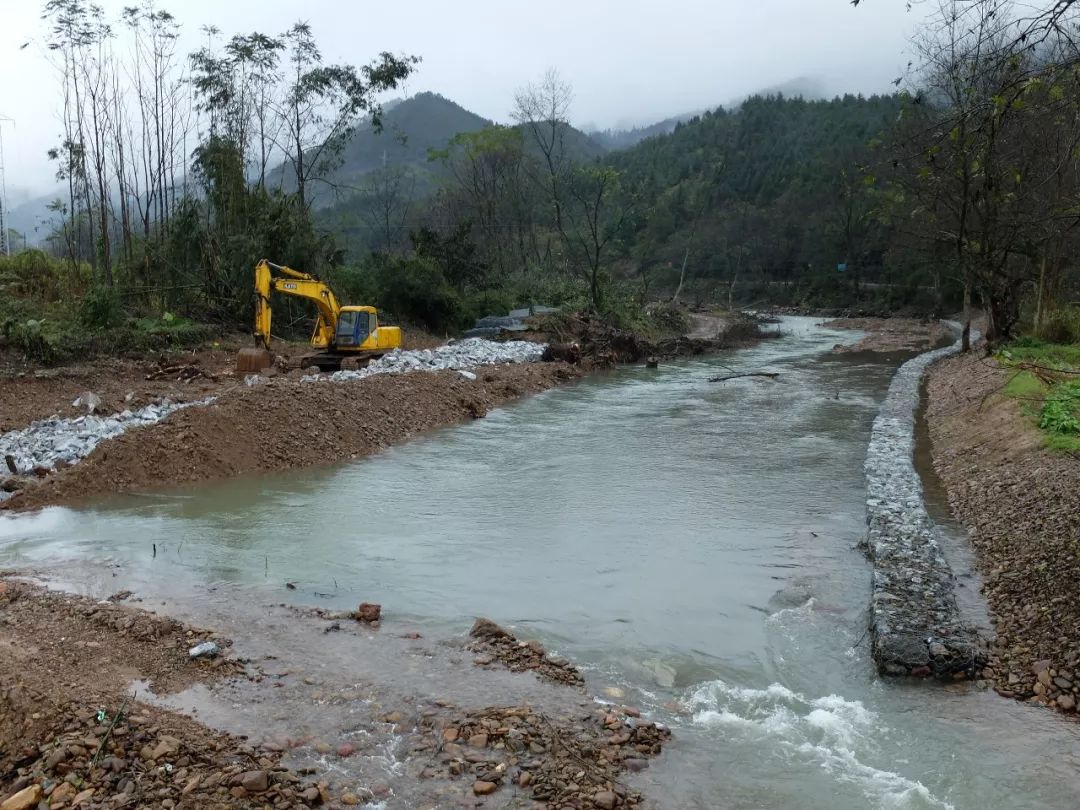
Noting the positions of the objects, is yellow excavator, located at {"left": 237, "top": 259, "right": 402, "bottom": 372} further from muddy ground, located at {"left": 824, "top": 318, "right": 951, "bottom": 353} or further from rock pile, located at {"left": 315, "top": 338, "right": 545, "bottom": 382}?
muddy ground, located at {"left": 824, "top": 318, "right": 951, "bottom": 353}

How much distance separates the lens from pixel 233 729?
475 cm

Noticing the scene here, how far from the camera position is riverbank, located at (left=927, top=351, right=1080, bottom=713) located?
5.59 m

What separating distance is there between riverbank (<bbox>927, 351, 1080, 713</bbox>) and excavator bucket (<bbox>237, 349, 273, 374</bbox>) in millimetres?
12778

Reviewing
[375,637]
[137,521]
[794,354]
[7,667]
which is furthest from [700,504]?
[794,354]

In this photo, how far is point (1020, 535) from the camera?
25.5 ft

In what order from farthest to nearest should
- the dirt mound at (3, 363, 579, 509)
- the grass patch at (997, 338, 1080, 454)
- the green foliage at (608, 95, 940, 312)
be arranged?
the green foliage at (608, 95, 940, 312), the dirt mound at (3, 363, 579, 509), the grass patch at (997, 338, 1080, 454)

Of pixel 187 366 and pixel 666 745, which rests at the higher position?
pixel 187 366

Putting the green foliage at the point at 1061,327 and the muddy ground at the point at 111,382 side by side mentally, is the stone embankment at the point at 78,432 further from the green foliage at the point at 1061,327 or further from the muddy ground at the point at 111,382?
the green foliage at the point at 1061,327

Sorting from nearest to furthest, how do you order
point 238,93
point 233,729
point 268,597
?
point 233,729 → point 268,597 → point 238,93

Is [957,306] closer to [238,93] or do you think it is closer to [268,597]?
[238,93]

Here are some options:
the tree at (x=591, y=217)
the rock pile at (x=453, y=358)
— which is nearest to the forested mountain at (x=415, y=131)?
the tree at (x=591, y=217)

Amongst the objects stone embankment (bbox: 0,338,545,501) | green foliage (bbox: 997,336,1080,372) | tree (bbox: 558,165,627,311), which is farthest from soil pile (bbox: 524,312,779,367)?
green foliage (bbox: 997,336,1080,372)

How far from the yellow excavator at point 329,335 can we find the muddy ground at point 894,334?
19297mm

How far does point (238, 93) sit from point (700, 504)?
73.2 ft
